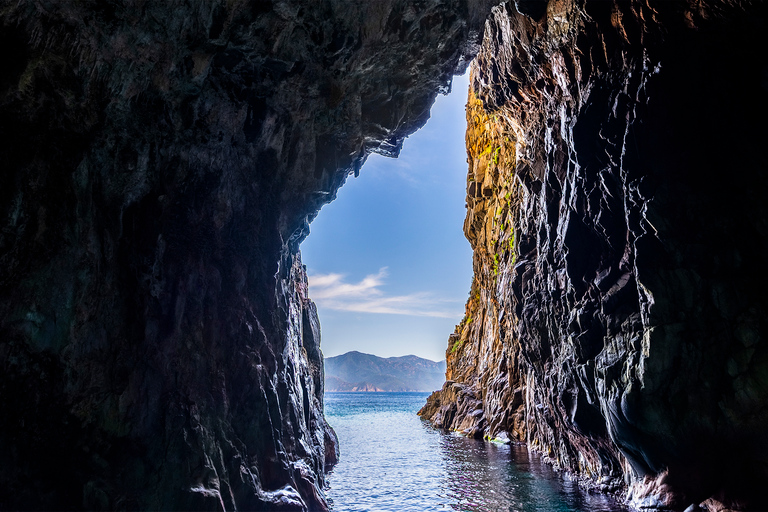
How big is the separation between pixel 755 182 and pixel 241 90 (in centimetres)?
1697

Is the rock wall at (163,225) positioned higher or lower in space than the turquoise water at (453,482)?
higher

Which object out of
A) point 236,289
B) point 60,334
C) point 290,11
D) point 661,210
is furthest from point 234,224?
point 661,210

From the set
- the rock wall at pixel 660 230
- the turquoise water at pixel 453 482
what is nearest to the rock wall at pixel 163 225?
the turquoise water at pixel 453 482

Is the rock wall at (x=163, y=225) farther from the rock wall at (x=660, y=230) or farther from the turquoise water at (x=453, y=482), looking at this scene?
the rock wall at (x=660, y=230)

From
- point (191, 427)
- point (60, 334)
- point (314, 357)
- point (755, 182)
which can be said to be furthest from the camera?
point (314, 357)

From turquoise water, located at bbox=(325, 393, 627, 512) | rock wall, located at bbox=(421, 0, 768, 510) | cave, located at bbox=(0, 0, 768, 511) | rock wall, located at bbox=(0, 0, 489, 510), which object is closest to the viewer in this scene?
rock wall, located at bbox=(0, 0, 489, 510)

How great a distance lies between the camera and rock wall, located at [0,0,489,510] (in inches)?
368

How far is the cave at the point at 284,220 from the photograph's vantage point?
961cm

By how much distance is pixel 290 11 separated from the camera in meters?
11.4

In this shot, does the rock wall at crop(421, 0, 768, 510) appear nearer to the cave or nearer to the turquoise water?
the cave

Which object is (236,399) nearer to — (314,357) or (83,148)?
(83,148)

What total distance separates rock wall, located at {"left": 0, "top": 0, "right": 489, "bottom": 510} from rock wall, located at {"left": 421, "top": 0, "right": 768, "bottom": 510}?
5073 millimetres

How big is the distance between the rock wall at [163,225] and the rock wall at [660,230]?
5.07m

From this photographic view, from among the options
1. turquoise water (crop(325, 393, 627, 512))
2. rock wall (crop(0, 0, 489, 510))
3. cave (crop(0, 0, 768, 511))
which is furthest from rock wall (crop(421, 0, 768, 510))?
rock wall (crop(0, 0, 489, 510))
